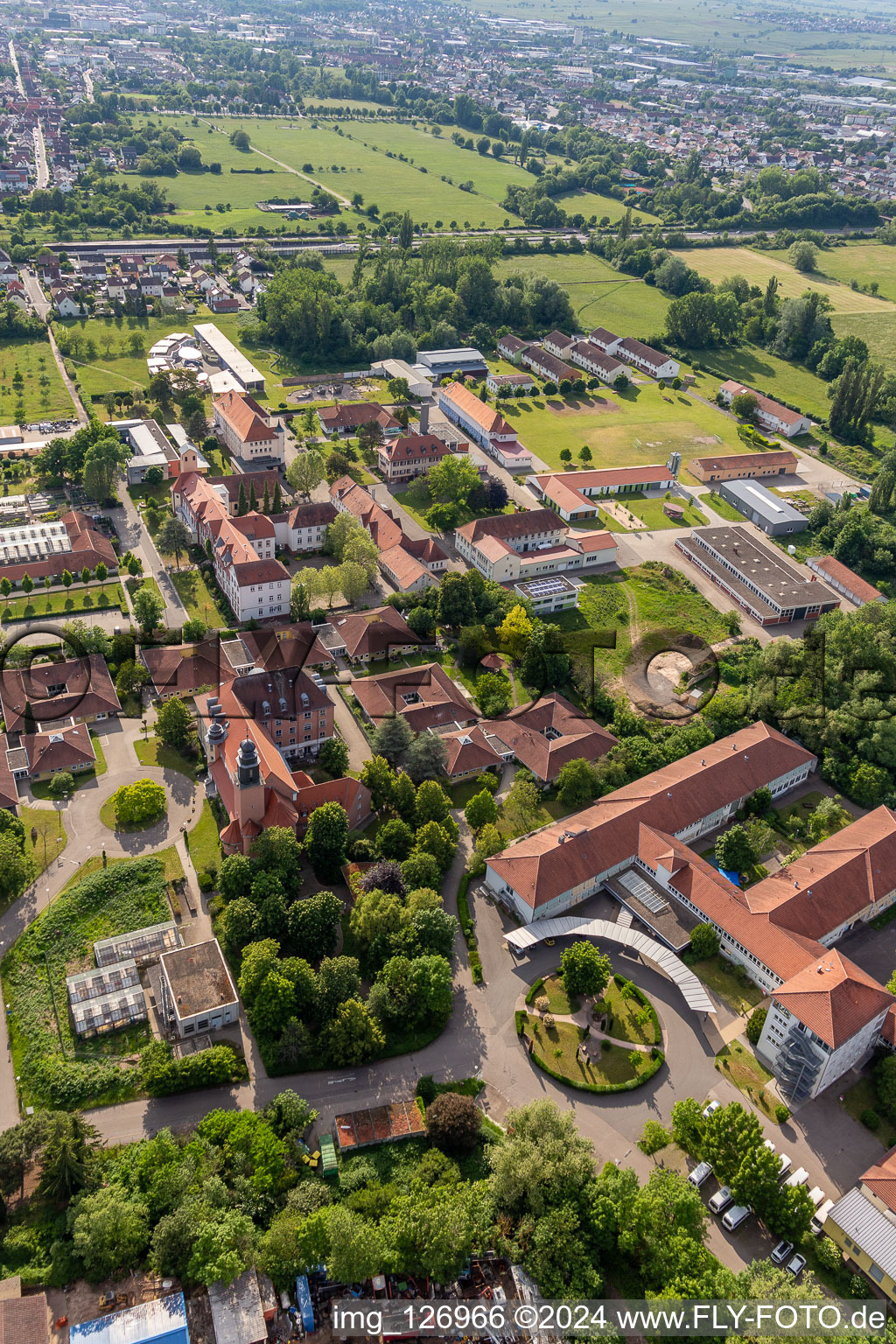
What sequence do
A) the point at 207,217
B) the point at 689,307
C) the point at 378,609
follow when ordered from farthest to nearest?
the point at 207,217 < the point at 689,307 < the point at 378,609

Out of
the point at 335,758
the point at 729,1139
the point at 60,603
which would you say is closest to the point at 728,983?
the point at 729,1139

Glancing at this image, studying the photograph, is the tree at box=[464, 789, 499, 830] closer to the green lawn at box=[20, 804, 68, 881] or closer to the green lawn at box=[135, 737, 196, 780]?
the green lawn at box=[135, 737, 196, 780]

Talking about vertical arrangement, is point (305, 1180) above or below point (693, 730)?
below

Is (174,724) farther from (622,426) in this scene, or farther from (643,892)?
(622,426)

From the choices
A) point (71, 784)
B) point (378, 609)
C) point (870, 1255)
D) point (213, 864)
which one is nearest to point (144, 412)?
point (378, 609)

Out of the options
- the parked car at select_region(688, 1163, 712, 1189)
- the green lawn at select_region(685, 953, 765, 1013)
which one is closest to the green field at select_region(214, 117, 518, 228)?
the green lawn at select_region(685, 953, 765, 1013)

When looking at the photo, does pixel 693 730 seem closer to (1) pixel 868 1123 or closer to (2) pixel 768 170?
(1) pixel 868 1123
